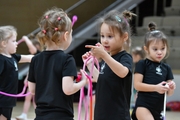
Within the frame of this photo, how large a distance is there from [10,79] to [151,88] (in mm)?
1021

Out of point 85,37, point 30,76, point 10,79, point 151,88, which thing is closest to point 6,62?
point 10,79

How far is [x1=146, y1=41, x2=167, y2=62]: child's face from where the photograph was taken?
2.44 meters

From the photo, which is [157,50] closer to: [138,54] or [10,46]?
[10,46]

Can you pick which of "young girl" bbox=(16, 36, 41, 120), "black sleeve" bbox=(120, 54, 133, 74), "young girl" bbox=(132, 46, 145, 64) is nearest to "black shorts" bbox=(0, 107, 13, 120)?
"black sleeve" bbox=(120, 54, 133, 74)

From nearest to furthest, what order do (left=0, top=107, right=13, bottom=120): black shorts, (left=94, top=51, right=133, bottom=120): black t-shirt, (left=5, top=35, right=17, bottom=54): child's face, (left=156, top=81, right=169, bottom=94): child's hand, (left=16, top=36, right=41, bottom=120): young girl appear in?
1. (left=94, top=51, right=133, bottom=120): black t-shirt
2. (left=156, top=81, right=169, bottom=94): child's hand
3. (left=0, top=107, right=13, bottom=120): black shorts
4. (left=5, top=35, right=17, bottom=54): child's face
5. (left=16, top=36, right=41, bottom=120): young girl

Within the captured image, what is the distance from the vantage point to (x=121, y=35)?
194 cm

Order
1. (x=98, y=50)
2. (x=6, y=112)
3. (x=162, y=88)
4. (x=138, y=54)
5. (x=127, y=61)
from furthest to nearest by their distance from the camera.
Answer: (x=138, y=54)
(x=6, y=112)
(x=162, y=88)
(x=127, y=61)
(x=98, y=50)

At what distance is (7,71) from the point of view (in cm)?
268

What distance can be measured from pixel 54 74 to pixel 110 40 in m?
0.34

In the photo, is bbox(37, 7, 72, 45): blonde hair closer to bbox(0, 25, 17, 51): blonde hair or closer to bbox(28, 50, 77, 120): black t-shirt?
bbox(28, 50, 77, 120): black t-shirt

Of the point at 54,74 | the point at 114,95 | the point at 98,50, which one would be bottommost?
the point at 114,95

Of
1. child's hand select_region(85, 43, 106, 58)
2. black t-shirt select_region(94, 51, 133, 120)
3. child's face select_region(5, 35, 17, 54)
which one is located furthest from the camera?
child's face select_region(5, 35, 17, 54)

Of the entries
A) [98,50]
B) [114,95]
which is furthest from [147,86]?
[98,50]

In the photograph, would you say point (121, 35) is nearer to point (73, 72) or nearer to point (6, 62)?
point (73, 72)
